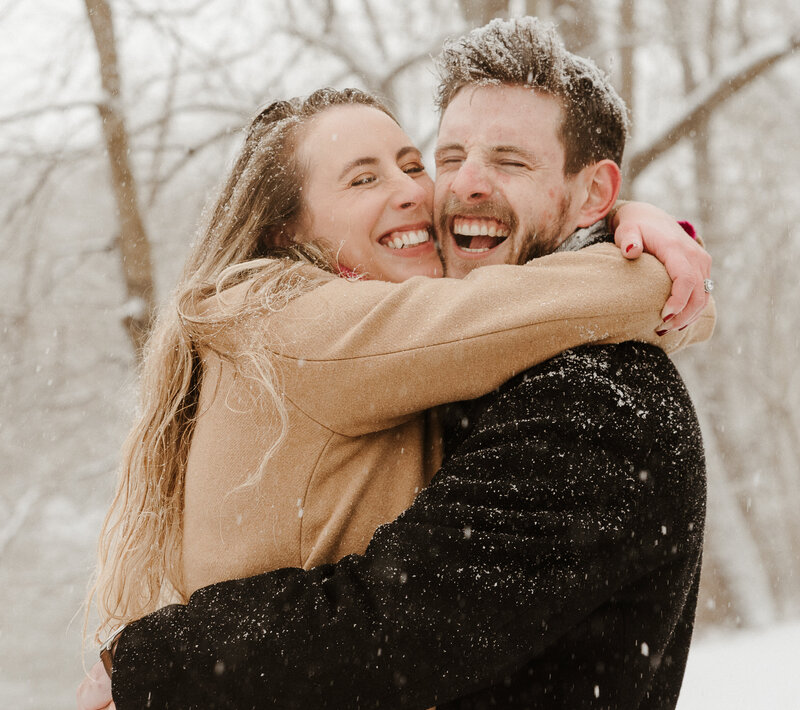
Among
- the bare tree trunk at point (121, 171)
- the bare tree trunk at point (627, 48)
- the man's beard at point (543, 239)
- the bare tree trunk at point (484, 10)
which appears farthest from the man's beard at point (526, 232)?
the bare tree trunk at point (627, 48)

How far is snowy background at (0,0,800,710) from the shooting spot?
6.42 meters

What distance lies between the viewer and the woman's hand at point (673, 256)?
6.41 feet

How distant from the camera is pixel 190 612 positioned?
1782 mm

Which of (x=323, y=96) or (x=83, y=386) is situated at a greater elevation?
(x=323, y=96)

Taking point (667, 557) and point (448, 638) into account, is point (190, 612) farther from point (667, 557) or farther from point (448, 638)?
point (667, 557)

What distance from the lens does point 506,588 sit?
5.34ft

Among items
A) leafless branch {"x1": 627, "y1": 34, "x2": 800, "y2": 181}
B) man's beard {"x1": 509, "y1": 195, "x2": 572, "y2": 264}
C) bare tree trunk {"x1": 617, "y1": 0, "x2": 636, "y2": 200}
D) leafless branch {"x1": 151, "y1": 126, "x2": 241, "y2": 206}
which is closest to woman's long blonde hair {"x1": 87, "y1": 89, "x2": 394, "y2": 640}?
man's beard {"x1": 509, "y1": 195, "x2": 572, "y2": 264}

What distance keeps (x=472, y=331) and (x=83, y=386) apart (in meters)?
7.72

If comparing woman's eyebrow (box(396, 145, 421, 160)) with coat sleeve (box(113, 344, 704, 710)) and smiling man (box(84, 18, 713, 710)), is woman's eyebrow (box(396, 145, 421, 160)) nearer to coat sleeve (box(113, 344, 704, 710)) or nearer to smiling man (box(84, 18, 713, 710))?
smiling man (box(84, 18, 713, 710))

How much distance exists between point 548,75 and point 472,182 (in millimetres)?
361

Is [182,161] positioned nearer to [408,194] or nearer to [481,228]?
[408,194]

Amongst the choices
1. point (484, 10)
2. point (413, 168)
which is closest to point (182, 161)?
point (484, 10)

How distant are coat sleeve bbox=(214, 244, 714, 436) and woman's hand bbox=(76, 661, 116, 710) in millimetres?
A: 680

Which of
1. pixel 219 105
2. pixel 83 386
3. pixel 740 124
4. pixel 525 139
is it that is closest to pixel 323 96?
pixel 525 139
